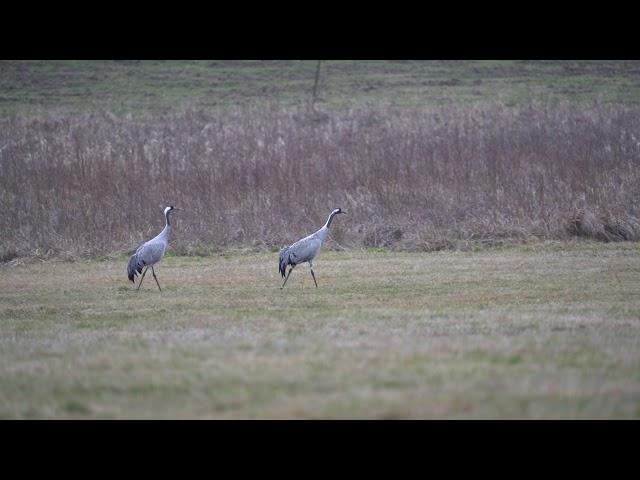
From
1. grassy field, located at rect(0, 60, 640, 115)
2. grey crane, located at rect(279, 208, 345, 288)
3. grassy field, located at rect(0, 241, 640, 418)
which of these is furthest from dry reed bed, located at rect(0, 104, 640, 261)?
grassy field, located at rect(0, 60, 640, 115)

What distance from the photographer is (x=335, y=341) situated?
8.84 m

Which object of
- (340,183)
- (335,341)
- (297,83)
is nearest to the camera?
(335,341)

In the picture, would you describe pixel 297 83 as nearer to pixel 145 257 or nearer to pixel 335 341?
pixel 145 257

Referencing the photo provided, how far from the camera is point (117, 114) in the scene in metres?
34.5

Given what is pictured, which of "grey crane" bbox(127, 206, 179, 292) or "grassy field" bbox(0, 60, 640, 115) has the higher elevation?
"grassy field" bbox(0, 60, 640, 115)

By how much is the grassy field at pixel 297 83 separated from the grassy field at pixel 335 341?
2004 centimetres

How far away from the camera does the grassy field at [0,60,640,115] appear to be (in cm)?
3644

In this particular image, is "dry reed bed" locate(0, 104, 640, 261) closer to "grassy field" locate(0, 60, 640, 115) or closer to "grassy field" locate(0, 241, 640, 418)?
"grassy field" locate(0, 241, 640, 418)

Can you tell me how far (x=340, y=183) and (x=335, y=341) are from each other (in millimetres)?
14828

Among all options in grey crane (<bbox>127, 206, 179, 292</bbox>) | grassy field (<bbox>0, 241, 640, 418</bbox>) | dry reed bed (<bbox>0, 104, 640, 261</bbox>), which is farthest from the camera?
dry reed bed (<bbox>0, 104, 640, 261</bbox>)

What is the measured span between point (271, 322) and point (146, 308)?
272 centimetres

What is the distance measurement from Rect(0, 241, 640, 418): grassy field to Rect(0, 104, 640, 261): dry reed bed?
2.66 metres

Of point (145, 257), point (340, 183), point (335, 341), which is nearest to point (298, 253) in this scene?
point (145, 257)

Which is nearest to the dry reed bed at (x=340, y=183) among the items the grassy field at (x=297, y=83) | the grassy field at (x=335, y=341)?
the grassy field at (x=335, y=341)
